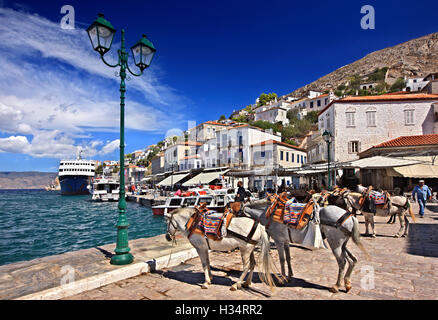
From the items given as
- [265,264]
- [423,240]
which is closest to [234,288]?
[265,264]

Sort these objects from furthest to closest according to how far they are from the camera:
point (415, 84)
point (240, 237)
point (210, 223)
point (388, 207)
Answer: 1. point (415, 84)
2. point (388, 207)
3. point (210, 223)
4. point (240, 237)

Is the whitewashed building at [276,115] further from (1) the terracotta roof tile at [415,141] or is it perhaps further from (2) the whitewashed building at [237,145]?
(1) the terracotta roof tile at [415,141]

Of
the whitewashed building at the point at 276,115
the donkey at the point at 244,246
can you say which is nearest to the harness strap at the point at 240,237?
the donkey at the point at 244,246

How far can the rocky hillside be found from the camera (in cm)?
9100

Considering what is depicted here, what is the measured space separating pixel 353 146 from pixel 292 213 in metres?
28.3

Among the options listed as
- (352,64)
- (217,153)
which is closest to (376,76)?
(352,64)

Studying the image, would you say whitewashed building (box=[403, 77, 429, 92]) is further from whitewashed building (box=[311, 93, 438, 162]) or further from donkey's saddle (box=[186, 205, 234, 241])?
donkey's saddle (box=[186, 205, 234, 241])

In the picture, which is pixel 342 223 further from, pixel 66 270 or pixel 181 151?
pixel 181 151

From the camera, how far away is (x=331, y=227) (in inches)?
178

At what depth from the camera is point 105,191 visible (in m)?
43.6

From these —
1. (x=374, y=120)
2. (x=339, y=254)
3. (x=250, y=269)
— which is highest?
(x=374, y=120)

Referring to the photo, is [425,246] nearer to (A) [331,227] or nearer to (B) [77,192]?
(A) [331,227]

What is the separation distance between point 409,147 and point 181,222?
939 inches

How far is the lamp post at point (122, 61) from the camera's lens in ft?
17.9
